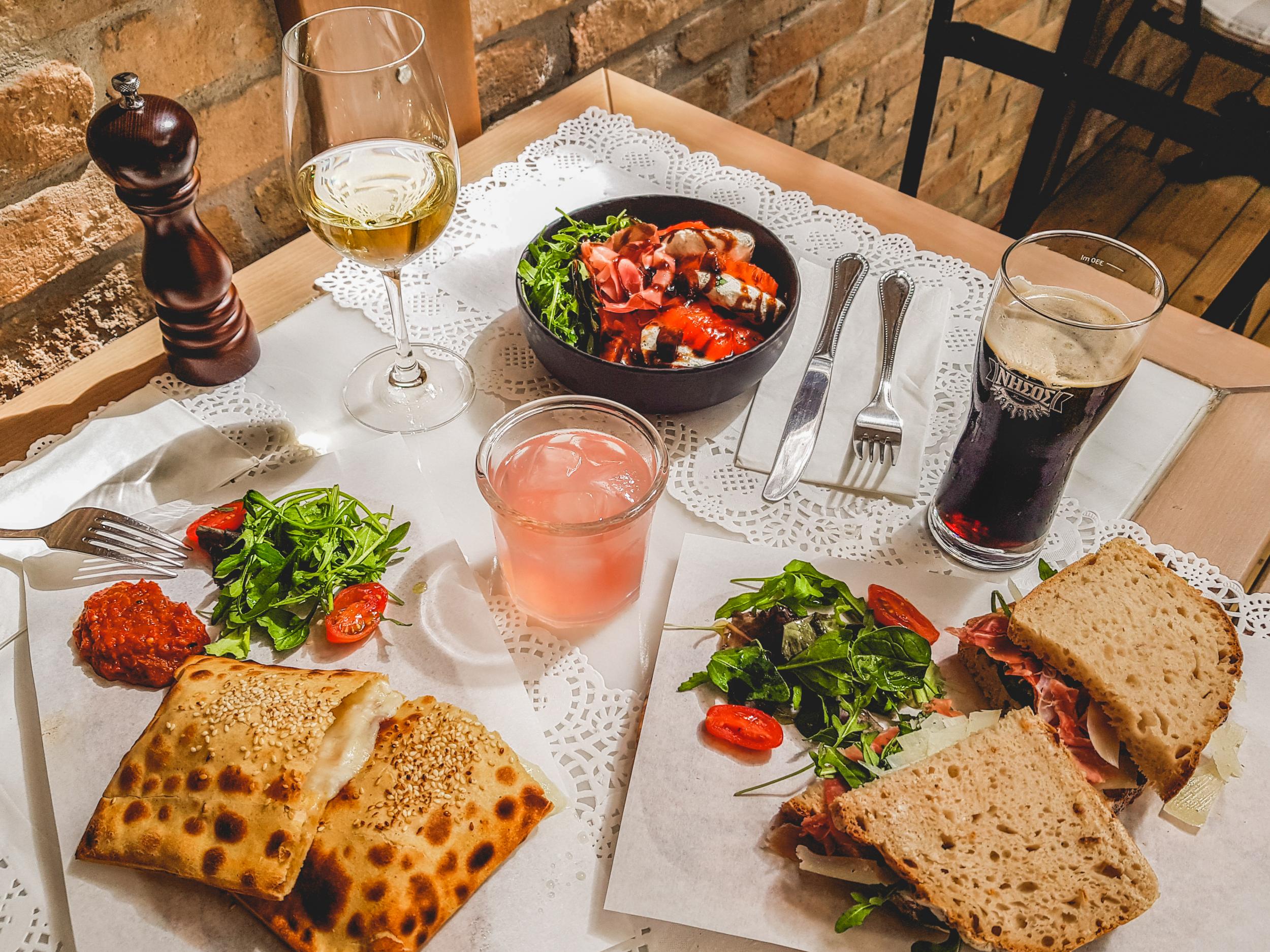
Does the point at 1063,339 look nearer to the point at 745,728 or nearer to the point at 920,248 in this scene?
the point at 745,728

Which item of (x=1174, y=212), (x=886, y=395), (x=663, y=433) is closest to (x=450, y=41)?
(x=663, y=433)

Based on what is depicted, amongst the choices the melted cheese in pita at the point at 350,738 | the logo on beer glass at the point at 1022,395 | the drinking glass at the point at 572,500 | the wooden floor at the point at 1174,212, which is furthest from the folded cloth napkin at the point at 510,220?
the wooden floor at the point at 1174,212

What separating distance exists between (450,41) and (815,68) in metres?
1.46

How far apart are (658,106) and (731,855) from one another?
1.70m

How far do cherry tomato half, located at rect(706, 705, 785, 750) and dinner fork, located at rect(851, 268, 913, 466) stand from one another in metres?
0.49

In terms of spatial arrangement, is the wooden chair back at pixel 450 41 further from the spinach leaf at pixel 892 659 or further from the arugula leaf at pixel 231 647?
the spinach leaf at pixel 892 659

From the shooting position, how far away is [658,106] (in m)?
2.10

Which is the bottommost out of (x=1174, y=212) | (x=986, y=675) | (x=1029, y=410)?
(x=1174, y=212)

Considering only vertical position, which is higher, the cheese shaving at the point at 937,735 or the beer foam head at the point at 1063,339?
the beer foam head at the point at 1063,339

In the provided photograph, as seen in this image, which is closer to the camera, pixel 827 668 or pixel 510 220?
pixel 827 668

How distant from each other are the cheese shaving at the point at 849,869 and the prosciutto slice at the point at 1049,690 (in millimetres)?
249

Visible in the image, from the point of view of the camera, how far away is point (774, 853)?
0.94m

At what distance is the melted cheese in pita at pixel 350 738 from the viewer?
0.94m

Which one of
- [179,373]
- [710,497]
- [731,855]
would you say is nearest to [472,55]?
[179,373]
